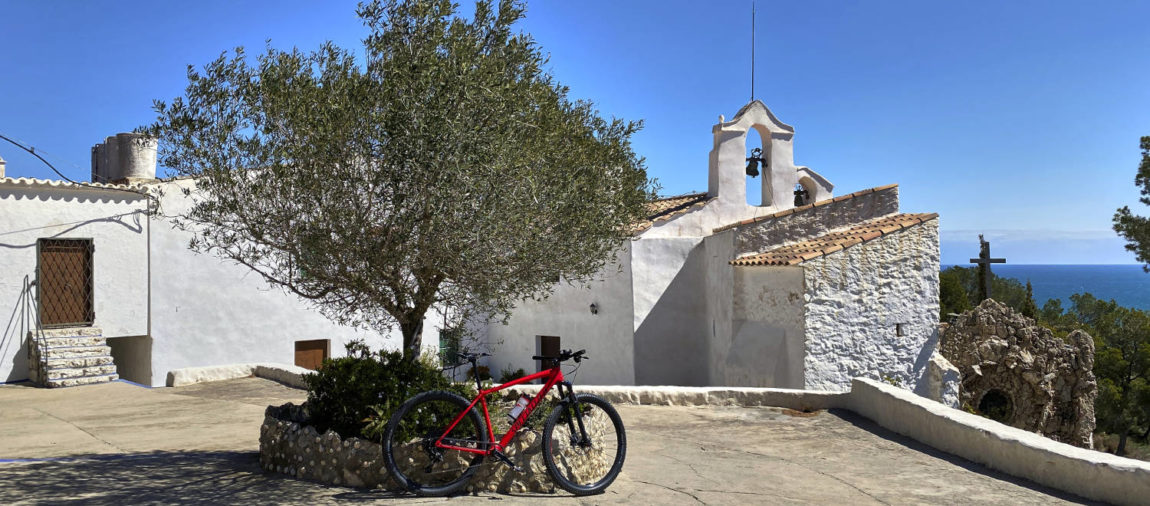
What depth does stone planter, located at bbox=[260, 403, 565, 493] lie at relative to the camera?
6.48m

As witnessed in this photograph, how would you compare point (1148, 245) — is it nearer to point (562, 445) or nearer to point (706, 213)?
point (706, 213)

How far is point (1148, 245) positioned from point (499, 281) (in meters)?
26.3

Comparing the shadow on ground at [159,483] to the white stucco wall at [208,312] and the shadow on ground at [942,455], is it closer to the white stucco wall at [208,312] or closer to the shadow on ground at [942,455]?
the shadow on ground at [942,455]

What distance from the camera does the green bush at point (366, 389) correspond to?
273 inches

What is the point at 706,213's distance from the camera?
20109 millimetres

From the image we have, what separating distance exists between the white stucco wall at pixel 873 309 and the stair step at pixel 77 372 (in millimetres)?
13830

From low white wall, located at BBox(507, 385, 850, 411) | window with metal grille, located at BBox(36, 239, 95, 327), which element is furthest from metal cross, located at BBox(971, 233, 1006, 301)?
window with metal grille, located at BBox(36, 239, 95, 327)

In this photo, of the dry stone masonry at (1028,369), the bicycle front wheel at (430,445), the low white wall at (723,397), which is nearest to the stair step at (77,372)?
the low white wall at (723,397)

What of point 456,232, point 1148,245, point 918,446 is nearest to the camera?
point 456,232

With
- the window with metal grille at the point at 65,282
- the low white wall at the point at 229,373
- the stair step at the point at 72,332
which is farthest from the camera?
the window with metal grille at the point at 65,282

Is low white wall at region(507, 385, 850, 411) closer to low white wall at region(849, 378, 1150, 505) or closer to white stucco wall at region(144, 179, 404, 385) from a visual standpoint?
low white wall at region(849, 378, 1150, 505)

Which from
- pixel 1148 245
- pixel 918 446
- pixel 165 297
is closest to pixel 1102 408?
pixel 1148 245

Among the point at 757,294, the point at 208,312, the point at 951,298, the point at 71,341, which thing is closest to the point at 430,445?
the point at 757,294

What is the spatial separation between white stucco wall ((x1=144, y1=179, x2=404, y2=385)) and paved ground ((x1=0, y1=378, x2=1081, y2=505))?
6506 mm
